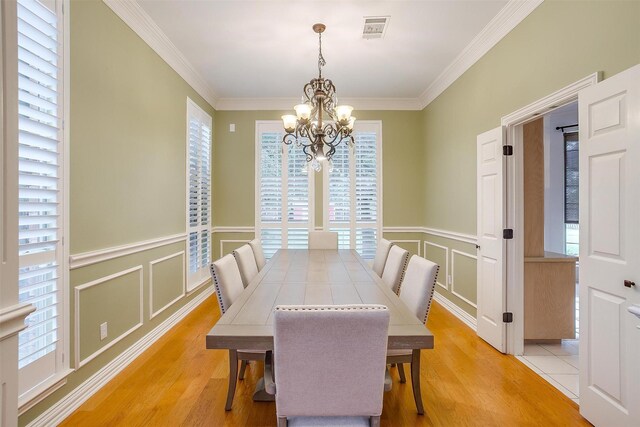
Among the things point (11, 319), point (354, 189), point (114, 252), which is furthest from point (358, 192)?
point (11, 319)

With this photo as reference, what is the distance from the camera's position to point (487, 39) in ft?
10.2

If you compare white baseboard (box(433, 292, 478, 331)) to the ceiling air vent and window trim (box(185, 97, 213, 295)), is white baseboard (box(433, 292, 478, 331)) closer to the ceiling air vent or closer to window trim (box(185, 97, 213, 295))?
the ceiling air vent

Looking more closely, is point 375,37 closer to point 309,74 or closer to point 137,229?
point 309,74

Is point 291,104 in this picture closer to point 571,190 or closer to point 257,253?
point 257,253

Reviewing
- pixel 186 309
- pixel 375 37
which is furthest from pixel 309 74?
pixel 186 309

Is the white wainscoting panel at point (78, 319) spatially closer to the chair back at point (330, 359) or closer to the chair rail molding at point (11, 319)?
the chair rail molding at point (11, 319)

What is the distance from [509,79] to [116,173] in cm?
330

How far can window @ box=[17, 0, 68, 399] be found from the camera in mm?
1725

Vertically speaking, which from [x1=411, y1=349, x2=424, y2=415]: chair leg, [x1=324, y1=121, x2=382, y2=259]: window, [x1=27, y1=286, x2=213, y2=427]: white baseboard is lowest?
[x1=27, y1=286, x2=213, y2=427]: white baseboard

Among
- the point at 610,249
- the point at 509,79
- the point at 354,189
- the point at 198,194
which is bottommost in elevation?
the point at 610,249

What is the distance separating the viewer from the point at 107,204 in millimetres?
2430

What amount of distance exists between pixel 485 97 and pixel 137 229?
3.44m

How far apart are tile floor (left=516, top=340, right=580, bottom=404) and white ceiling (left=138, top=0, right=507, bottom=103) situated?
9.57ft

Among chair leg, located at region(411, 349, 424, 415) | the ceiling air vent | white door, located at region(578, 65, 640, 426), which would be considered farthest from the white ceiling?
chair leg, located at region(411, 349, 424, 415)
